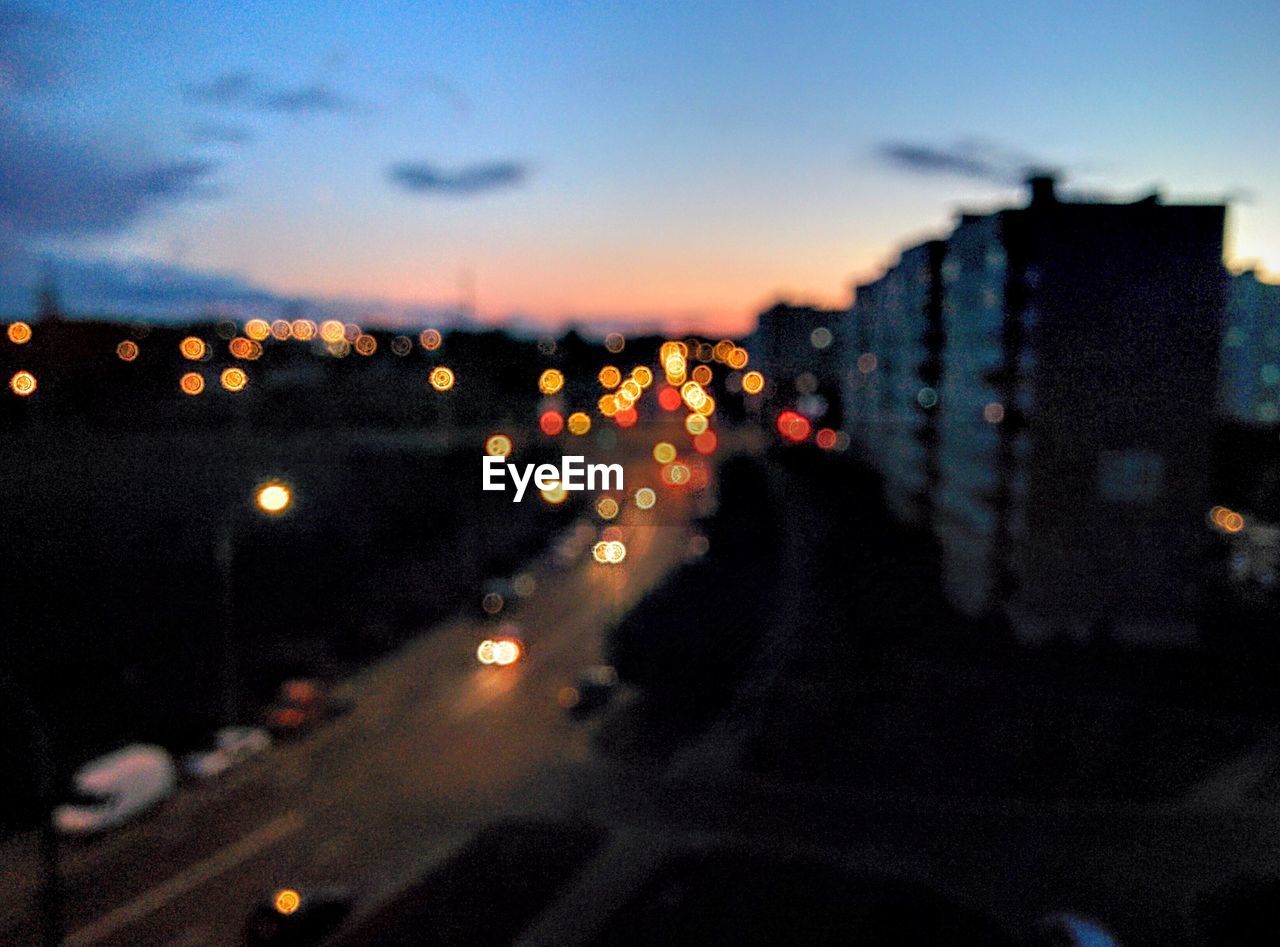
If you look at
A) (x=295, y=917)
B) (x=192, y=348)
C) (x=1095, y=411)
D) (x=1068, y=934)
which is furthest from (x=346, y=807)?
(x=192, y=348)

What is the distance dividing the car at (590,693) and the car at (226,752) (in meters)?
5.76

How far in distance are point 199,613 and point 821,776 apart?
1516 cm

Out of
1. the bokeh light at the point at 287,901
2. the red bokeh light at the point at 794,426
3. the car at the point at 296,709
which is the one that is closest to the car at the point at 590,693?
the car at the point at 296,709

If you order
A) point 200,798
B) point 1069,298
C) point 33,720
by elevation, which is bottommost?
point 200,798

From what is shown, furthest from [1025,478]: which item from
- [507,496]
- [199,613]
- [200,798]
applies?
[507,496]

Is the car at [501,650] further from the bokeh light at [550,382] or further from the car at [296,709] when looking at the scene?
the bokeh light at [550,382]

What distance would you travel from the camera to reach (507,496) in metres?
36.5

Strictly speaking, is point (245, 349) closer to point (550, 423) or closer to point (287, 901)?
point (550, 423)

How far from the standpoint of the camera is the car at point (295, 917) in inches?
401

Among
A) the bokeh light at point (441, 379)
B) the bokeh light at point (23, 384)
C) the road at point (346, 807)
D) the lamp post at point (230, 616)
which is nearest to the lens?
the road at point (346, 807)

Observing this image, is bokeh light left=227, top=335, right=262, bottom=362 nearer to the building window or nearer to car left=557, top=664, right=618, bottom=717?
car left=557, top=664, right=618, bottom=717

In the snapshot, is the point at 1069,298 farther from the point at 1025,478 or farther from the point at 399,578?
the point at 399,578

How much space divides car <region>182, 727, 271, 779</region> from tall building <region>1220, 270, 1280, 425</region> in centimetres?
4024

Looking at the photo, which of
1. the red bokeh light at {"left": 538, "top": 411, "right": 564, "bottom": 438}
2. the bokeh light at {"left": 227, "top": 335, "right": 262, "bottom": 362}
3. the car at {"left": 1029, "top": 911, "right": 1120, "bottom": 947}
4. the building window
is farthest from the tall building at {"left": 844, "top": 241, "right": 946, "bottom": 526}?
the bokeh light at {"left": 227, "top": 335, "right": 262, "bottom": 362}
